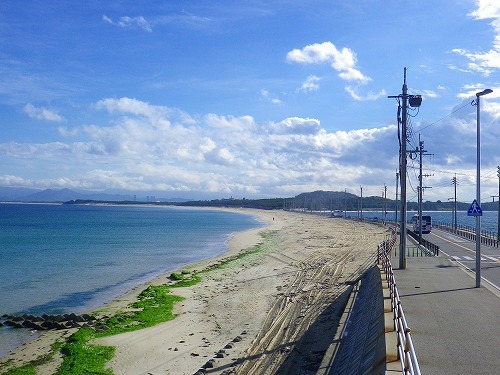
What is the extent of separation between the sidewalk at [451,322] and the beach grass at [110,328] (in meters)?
9.41

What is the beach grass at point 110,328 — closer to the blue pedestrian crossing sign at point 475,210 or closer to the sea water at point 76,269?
the sea water at point 76,269

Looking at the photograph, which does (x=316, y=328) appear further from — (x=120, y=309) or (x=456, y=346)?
(x=120, y=309)

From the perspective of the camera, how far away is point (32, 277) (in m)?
34.5

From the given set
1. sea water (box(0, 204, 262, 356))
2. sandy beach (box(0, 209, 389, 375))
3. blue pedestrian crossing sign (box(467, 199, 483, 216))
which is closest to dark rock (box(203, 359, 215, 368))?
sandy beach (box(0, 209, 389, 375))

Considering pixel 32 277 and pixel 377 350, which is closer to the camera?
pixel 377 350

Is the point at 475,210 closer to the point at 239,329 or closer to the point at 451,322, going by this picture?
the point at 451,322

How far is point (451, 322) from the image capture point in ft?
37.4

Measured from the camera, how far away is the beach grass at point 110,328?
1514cm

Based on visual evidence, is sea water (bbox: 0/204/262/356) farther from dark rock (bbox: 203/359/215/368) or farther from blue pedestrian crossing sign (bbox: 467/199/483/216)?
blue pedestrian crossing sign (bbox: 467/199/483/216)

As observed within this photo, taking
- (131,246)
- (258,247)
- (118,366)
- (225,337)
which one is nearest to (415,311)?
(225,337)

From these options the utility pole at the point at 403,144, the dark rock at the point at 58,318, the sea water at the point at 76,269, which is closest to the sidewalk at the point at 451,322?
the utility pole at the point at 403,144

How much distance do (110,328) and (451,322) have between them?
13.4 metres

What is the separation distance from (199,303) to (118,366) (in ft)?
29.5

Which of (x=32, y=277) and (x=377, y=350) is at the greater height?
(x=377, y=350)
